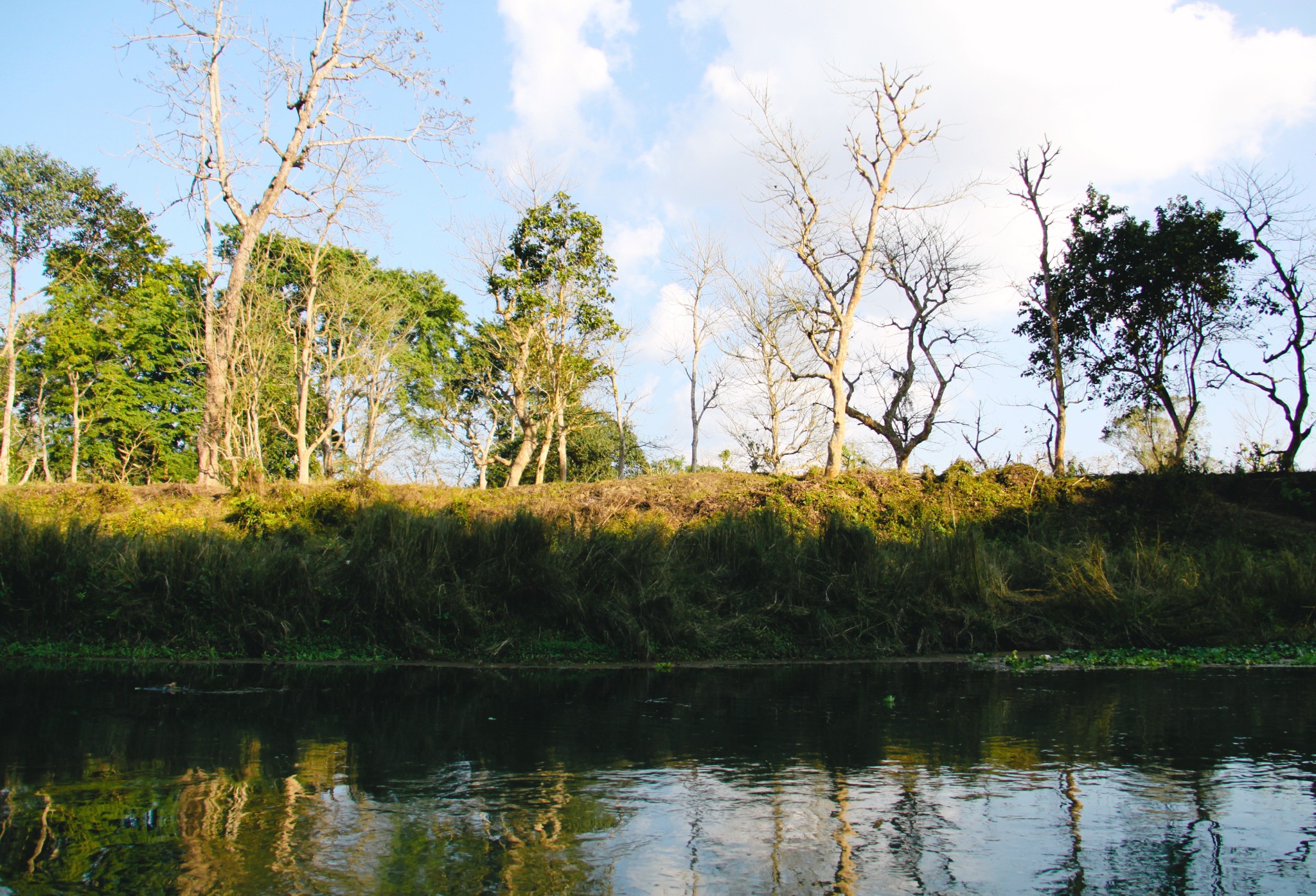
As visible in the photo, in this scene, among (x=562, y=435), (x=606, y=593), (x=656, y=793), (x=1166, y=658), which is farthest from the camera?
(x=562, y=435)

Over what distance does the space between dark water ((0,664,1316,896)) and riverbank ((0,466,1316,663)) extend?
2.85 metres

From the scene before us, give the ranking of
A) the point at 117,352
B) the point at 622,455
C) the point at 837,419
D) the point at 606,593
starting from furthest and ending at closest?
→ the point at 622,455 → the point at 117,352 → the point at 837,419 → the point at 606,593

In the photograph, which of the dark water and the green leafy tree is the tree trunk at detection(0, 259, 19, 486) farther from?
the dark water

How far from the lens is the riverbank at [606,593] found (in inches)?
370

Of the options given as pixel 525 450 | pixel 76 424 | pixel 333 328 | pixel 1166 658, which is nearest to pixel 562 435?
pixel 525 450

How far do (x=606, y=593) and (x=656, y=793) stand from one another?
6.60m

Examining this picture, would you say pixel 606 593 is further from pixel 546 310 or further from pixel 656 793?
pixel 546 310

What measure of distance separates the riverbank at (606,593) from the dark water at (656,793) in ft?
9.36

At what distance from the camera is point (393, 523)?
418 inches

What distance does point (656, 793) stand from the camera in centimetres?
367

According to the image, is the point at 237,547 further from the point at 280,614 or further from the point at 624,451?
the point at 624,451

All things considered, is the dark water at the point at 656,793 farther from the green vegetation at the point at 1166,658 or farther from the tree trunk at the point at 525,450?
the tree trunk at the point at 525,450

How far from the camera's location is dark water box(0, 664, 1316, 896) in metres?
2.67

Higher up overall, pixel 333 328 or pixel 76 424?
pixel 333 328
